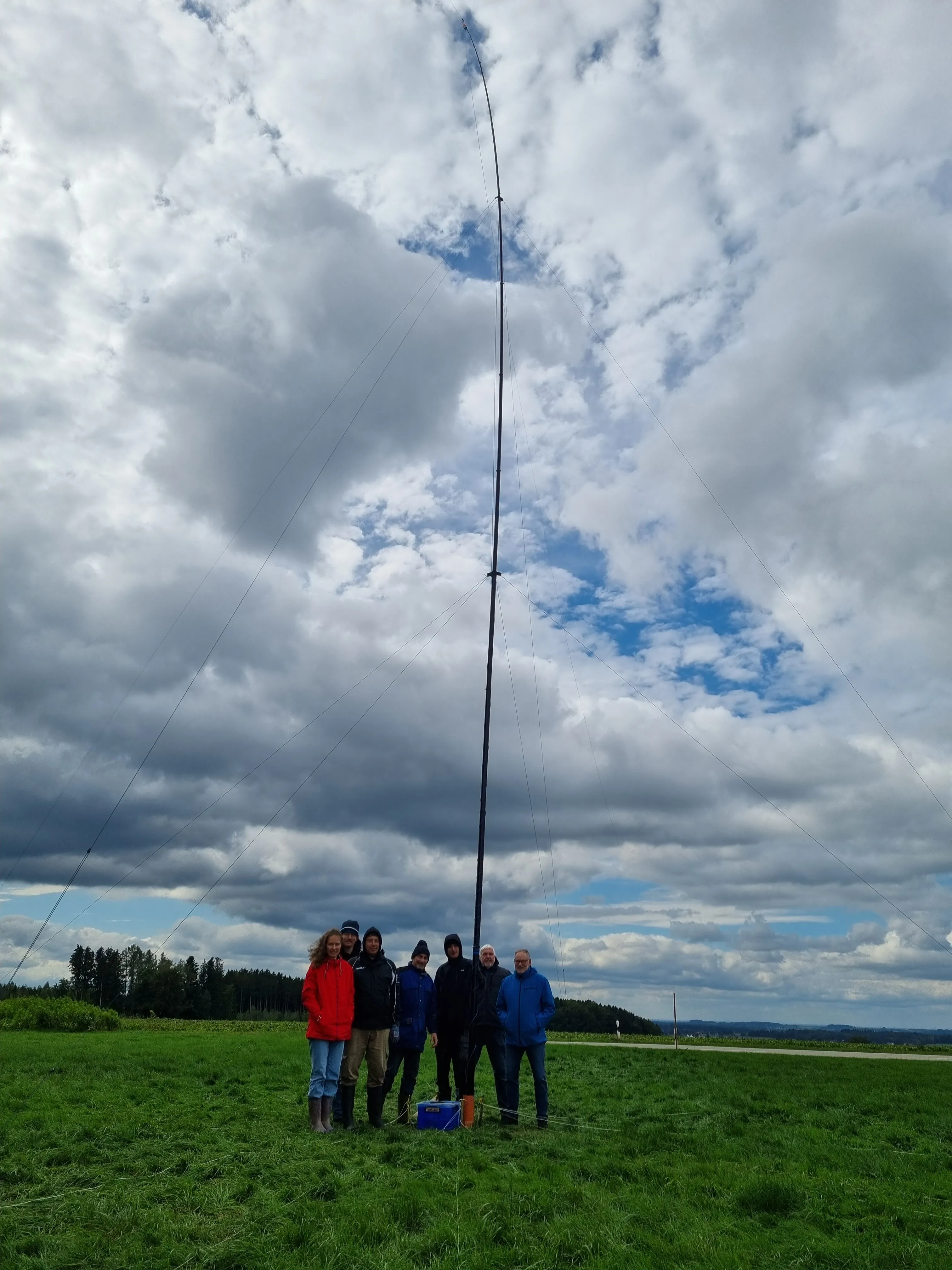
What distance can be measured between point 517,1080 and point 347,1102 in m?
2.48

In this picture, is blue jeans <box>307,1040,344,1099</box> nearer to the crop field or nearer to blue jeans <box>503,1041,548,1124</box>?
the crop field

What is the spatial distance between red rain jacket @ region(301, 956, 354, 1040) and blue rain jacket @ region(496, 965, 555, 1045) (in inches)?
87.2

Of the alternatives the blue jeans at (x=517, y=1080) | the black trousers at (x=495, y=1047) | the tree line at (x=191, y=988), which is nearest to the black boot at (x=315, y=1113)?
the black trousers at (x=495, y=1047)

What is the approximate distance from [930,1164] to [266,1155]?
671 centimetres

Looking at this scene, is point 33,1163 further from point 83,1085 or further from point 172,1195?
point 83,1085

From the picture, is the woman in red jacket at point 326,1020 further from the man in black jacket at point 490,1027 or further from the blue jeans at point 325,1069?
the man in black jacket at point 490,1027

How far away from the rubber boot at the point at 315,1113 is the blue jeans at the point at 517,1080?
2.61m

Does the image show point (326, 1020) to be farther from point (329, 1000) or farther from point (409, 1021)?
point (409, 1021)

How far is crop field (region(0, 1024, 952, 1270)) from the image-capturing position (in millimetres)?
6230

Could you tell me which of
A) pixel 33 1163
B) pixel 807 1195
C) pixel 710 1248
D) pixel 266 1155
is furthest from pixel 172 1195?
pixel 807 1195

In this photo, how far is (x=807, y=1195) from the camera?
7.62m

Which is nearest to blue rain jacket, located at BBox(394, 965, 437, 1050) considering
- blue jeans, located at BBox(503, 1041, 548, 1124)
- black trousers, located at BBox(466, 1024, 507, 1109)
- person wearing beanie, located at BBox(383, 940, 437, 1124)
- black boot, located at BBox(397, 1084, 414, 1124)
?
person wearing beanie, located at BBox(383, 940, 437, 1124)

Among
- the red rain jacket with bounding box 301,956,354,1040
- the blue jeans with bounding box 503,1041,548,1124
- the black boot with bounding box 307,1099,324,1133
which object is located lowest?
the black boot with bounding box 307,1099,324,1133

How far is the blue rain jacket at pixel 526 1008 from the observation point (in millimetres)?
11891
